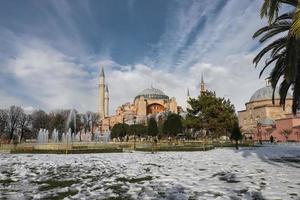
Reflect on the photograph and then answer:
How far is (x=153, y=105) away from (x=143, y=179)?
9843 centimetres

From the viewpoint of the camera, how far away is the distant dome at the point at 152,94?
4333 inches

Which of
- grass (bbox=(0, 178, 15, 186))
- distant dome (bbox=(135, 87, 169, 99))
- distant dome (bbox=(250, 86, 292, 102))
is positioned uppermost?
distant dome (bbox=(135, 87, 169, 99))

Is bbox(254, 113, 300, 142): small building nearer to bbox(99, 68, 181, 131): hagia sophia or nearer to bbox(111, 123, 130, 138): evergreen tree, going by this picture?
bbox(111, 123, 130, 138): evergreen tree

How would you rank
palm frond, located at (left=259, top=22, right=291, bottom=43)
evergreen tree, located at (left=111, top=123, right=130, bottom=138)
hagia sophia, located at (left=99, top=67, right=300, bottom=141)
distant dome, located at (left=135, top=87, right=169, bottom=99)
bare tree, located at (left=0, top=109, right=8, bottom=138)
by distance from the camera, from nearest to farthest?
palm frond, located at (left=259, top=22, right=291, bottom=43) → hagia sophia, located at (left=99, top=67, right=300, bottom=141) → bare tree, located at (left=0, top=109, right=8, bottom=138) → evergreen tree, located at (left=111, top=123, right=130, bottom=138) → distant dome, located at (left=135, top=87, right=169, bottom=99)

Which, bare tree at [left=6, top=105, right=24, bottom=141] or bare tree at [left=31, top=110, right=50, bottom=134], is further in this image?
bare tree at [left=31, top=110, right=50, bottom=134]

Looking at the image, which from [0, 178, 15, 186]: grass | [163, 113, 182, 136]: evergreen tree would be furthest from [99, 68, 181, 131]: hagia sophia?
[0, 178, 15, 186]: grass

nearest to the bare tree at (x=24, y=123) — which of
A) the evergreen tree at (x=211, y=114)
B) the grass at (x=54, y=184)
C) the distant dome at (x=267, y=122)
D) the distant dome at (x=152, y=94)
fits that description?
the distant dome at (x=152, y=94)

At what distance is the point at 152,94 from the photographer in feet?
362

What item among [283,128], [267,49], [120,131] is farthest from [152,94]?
[267,49]

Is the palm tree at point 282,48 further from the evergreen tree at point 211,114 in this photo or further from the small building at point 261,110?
the small building at point 261,110

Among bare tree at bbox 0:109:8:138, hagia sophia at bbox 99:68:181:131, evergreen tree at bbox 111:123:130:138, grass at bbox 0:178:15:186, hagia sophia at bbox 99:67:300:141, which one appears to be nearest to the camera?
grass at bbox 0:178:15:186

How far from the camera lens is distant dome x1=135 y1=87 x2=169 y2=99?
11006cm

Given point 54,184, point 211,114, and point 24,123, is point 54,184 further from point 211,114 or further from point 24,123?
point 24,123

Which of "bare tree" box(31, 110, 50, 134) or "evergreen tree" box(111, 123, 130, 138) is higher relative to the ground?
"bare tree" box(31, 110, 50, 134)
